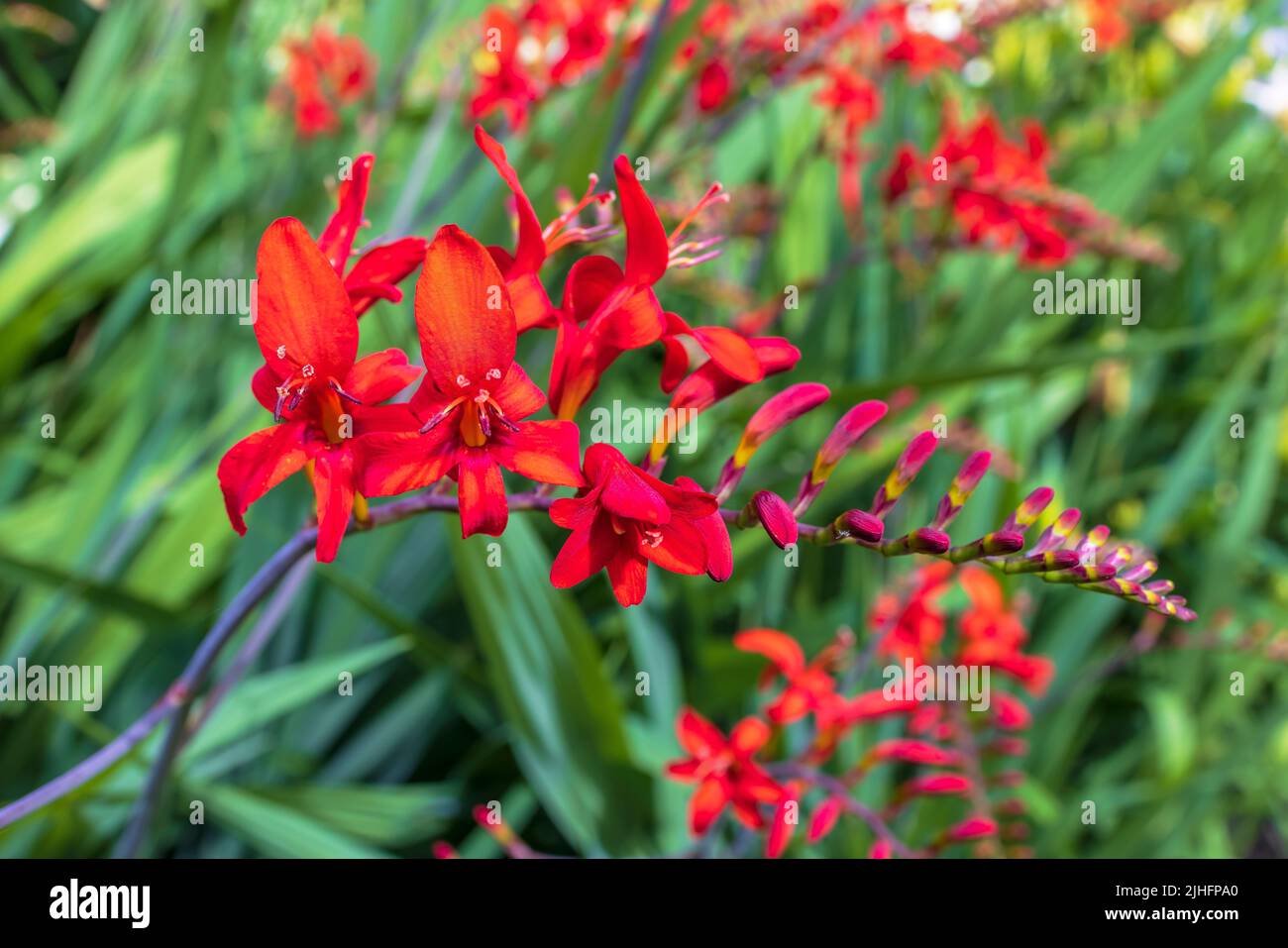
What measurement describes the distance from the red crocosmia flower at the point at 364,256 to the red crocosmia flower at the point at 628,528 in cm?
14

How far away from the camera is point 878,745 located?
112cm

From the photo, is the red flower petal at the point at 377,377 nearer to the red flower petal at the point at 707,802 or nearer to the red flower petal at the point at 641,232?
the red flower petal at the point at 641,232

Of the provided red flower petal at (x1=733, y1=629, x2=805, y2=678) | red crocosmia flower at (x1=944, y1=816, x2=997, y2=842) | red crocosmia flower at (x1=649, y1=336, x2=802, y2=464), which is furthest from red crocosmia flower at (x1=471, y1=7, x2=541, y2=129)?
red crocosmia flower at (x1=944, y1=816, x2=997, y2=842)

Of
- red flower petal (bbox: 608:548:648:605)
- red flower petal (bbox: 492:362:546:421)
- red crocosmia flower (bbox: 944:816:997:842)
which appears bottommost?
red crocosmia flower (bbox: 944:816:997:842)

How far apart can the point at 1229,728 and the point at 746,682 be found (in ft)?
3.68

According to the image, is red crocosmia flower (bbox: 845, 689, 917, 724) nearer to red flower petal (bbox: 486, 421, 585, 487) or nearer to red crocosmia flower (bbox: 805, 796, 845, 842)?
red crocosmia flower (bbox: 805, 796, 845, 842)

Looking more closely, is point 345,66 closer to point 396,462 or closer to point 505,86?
point 505,86

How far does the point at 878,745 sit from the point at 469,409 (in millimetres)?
762

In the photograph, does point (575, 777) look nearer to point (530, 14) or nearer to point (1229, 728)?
point (530, 14)

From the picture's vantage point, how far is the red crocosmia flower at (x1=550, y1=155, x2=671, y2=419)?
52 cm

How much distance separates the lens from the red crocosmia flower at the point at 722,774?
803 millimetres

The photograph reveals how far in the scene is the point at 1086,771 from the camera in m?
1.98

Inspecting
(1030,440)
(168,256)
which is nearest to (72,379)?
(168,256)

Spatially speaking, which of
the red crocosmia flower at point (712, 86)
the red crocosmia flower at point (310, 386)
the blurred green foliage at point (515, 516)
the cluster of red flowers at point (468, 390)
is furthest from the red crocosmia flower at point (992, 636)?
the red crocosmia flower at point (310, 386)
